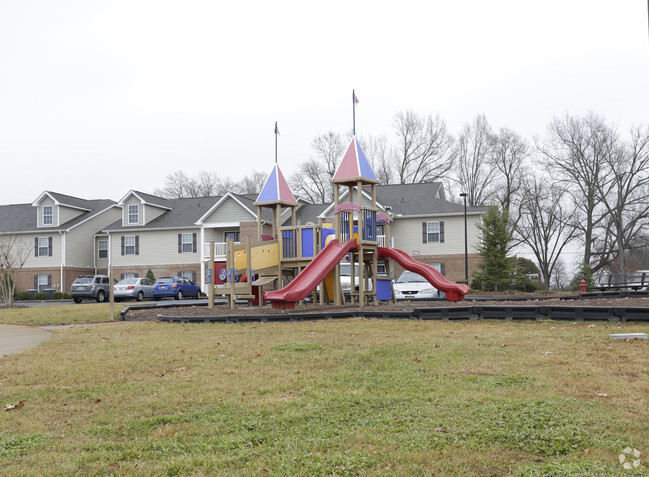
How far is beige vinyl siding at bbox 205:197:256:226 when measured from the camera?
4088 centimetres

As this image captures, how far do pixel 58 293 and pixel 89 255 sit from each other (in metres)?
5.99

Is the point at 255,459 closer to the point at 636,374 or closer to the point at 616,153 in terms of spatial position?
the point at 636,374

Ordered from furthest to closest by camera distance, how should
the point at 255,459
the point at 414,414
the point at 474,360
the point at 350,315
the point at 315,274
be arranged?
the point at 315,274 < the point at 350,315 < the point at 474,360 < the point at 414,414 < the point at 255,459

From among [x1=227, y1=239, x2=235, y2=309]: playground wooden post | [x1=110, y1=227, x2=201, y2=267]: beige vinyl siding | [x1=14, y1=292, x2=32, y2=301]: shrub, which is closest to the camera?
[x1=227, y1=239, x2=235, y2=309]: playground wooden post

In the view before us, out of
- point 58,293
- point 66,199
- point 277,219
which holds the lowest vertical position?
point 58,293

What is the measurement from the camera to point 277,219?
1997cm

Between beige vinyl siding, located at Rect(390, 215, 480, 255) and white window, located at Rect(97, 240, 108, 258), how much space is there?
21713mm

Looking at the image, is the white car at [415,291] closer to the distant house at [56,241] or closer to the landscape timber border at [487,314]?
the landscape timber border at [487,314]

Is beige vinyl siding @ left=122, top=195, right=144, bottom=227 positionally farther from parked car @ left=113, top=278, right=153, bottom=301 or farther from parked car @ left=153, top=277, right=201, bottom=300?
parked car @ left=113, top=278, right=153, bottom=301

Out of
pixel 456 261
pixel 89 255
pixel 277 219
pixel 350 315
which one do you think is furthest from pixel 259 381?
pixel 89 255

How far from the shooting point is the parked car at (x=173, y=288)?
34781mm

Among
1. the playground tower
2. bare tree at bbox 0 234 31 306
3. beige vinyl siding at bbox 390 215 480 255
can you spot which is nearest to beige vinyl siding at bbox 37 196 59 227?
bare tree at bbox 0 234 31 306

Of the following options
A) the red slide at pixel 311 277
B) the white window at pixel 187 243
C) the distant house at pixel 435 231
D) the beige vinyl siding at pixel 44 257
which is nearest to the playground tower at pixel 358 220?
the red slide at pixel 311 277

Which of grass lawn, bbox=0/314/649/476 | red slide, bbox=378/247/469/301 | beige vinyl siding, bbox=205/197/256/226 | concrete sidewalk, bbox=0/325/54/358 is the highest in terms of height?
beige vinyl siding, bbox=205/197/256/226
